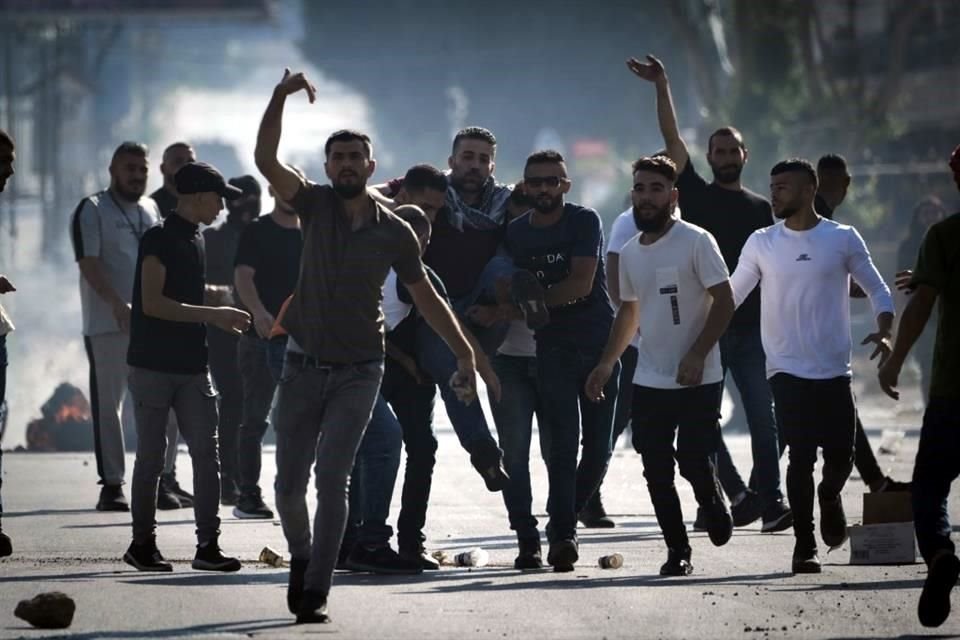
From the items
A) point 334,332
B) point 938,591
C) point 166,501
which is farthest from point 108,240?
point 938,591

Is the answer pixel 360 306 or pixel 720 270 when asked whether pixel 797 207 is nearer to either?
pixel 720 270

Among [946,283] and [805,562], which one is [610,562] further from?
[946,283]

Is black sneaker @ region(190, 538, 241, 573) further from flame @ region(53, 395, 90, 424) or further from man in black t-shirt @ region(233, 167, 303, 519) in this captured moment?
flame @ region(53, 395, 90, 424)

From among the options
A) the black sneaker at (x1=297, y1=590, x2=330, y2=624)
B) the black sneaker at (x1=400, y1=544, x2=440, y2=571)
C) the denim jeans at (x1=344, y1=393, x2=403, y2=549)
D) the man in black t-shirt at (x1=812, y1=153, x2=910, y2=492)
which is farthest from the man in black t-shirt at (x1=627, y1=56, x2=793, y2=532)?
the black sneaker at (x1=297, y1=590, x2=330, y2=624)

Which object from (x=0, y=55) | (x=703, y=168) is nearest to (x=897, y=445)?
(x=703, y=168)

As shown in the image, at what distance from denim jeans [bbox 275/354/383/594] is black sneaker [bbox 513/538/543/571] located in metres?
1.89

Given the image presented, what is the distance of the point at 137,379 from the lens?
10.1m

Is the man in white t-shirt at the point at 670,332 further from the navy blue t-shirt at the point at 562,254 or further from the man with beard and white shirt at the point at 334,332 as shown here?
the man with beard and white shirt at the point at 334,332

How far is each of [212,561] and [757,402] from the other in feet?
10.0

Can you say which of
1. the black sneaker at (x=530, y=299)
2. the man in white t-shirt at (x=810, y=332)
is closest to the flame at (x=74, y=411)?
the black sneaker at (x=530, y=299)

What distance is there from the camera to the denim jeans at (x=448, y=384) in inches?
399

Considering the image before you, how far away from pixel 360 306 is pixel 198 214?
6.19 feet

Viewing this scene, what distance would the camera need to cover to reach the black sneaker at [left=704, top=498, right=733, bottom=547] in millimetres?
10273

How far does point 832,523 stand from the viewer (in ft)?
34.1
